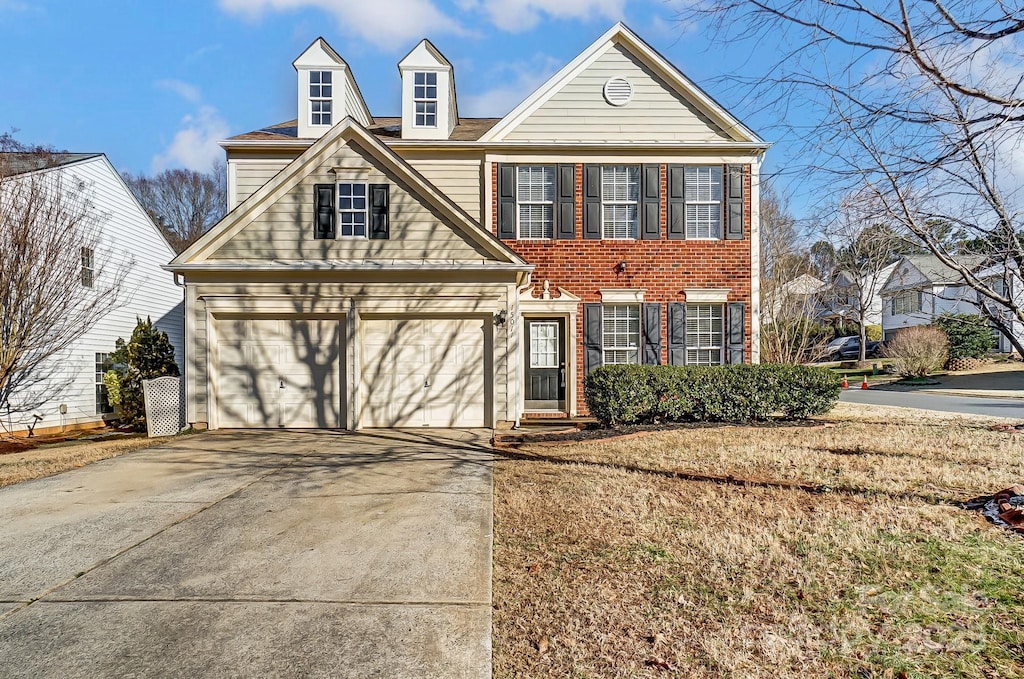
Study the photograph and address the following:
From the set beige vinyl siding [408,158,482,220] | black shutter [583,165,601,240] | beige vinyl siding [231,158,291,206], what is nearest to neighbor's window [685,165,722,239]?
black shutter [583,165,601,240]

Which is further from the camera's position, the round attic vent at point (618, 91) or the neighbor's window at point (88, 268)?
the neighbor's window at point (88, 268)

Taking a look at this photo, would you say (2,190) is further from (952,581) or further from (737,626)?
(952,581)

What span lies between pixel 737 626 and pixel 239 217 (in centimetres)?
1048

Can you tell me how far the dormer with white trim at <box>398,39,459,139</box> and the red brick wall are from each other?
6.06ft

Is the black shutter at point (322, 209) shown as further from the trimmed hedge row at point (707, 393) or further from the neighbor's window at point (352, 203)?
the trimmed hedge row at point (707, 393)

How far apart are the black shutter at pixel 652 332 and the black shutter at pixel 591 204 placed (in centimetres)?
201

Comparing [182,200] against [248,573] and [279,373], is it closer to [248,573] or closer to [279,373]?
[279,373]

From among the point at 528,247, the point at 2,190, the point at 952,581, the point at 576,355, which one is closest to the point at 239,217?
the point at 2,190

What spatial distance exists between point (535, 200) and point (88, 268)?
1156 centimetres

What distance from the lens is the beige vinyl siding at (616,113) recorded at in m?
13.0

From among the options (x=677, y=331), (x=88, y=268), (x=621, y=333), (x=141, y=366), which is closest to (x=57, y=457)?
(x=141, y=366)

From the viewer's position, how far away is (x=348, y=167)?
430 inches

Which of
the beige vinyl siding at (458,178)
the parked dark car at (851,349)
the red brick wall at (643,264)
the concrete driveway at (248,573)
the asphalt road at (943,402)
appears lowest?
the concrete driveway at (248,573)

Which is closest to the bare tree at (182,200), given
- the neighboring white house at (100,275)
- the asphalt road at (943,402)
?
the neighboring white house at (100,275)
